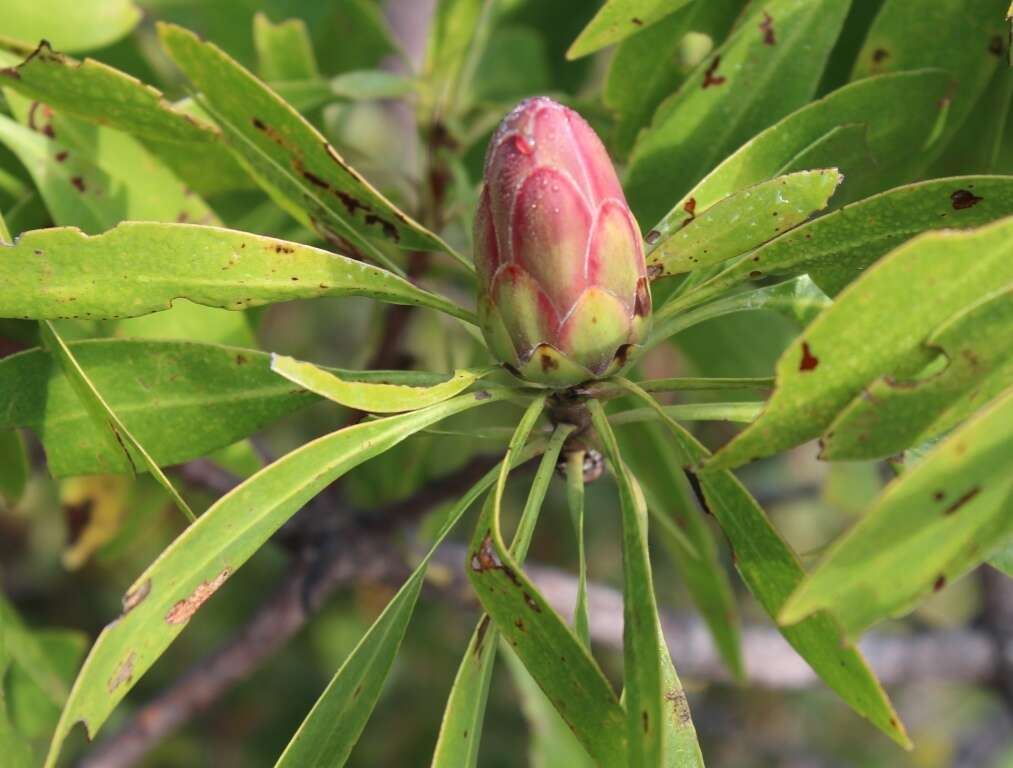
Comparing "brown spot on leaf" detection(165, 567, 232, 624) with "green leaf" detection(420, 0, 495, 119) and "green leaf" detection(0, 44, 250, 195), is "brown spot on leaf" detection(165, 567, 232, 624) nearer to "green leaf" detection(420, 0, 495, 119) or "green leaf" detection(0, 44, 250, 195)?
"green leaf" detection(0, 44, 250, 195)

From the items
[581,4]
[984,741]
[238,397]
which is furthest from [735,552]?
[984,741]

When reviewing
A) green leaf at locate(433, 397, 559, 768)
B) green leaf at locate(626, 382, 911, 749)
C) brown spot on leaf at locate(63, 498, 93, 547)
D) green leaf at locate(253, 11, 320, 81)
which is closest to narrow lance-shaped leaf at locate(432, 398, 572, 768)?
green leaf at locate(433, 397, 559, 768)

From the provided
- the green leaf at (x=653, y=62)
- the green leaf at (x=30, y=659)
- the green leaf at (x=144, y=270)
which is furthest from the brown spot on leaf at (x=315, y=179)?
the green leaf at (x=30, y=659)

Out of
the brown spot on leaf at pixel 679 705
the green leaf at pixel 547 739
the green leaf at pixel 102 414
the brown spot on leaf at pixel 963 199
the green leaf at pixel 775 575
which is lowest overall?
Answer: the green leaf at pixel 547 739

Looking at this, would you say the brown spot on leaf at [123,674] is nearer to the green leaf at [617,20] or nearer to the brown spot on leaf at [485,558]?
the brown spot on leaf at [485,558]

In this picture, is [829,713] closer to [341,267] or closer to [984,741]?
[984,741]
